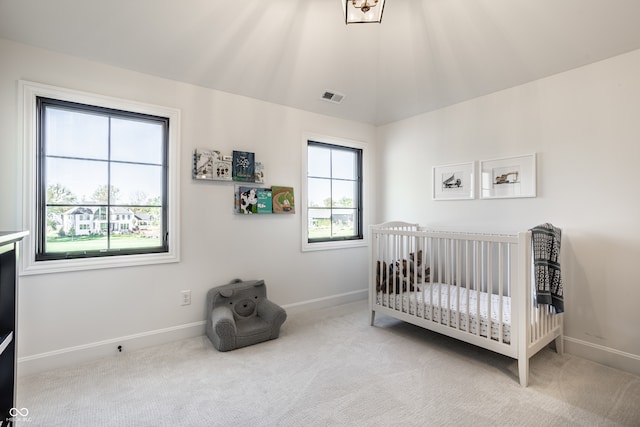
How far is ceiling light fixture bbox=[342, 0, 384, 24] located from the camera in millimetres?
1591

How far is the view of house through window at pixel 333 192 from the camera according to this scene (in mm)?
3449

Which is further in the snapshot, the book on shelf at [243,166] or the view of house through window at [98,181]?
the book on shelf at [243,166]

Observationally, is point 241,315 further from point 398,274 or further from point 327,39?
point 327,39

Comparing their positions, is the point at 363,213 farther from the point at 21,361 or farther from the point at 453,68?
the point at 21,361

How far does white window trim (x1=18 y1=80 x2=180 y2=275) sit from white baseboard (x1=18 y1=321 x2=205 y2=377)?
0.55 metres

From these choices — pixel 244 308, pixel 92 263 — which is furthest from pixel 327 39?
pixel 92 263

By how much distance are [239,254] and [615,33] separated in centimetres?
320

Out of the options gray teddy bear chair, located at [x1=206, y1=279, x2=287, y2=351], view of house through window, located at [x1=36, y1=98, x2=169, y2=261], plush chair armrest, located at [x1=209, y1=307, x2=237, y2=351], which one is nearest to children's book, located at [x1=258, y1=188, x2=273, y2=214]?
gray teddy bear chair, located at [x1=206, y1=279, x2=287, y2=351]

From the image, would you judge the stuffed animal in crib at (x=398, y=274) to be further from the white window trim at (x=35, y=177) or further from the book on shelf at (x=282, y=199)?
the white window trim at (x=35, y=177)

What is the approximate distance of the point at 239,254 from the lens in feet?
9.41

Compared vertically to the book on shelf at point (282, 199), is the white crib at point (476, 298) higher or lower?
lower

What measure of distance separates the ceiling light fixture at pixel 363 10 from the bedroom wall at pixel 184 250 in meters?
1.51

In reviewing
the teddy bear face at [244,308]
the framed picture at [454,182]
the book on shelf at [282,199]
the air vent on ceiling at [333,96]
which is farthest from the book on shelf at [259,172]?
the framed picture at [454,182]

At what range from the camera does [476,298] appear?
7.14 feet
